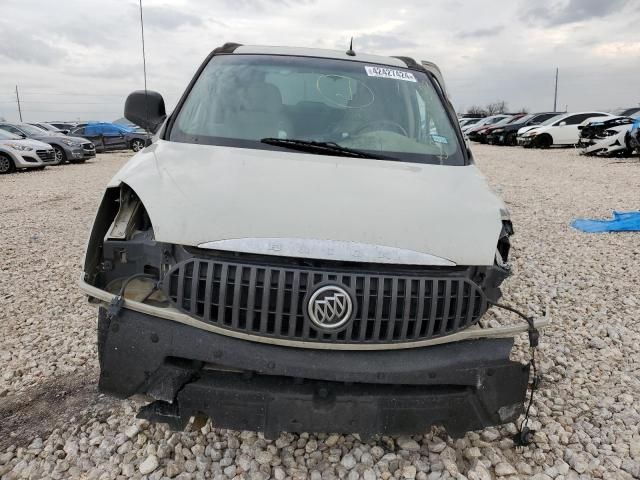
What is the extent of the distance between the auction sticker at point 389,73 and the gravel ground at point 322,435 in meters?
2.20

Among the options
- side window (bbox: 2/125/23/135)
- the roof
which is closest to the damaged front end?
the roof

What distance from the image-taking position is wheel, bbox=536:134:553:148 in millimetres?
22906

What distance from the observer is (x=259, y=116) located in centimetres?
332

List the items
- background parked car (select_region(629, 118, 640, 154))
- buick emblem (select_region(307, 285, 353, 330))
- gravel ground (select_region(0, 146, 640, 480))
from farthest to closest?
background parked car (select_region(629, 118, 640, 154)) → gravel ground (select_region(0, 146, 640, 480)) → buick emblem (select_region(307, 285, 353, 330))

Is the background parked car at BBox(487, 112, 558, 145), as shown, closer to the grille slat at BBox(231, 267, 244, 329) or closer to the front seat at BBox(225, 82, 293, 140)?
Answer: the front seat at BBox(225, 82, 293, 140)

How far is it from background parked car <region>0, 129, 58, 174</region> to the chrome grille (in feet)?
51.0

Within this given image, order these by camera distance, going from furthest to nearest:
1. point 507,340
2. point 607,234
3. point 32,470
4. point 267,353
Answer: point 607,234
point 32,470
point 507,340
point 267,353

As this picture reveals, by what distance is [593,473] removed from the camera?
2.65 metres

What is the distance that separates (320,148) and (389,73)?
3.78ft

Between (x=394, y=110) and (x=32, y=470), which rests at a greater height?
(x=394, y=110)

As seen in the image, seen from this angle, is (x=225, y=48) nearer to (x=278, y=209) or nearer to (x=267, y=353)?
(x=278, y=209)

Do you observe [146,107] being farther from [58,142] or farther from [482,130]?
[482,130]

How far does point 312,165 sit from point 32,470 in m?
2.05

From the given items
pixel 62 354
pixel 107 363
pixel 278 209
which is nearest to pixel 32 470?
pixel 107 363
